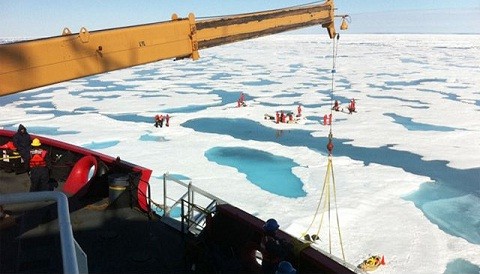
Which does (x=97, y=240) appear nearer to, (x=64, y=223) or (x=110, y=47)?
(x=110, y=47)

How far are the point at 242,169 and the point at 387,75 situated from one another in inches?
1267

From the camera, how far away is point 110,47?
4.49 meters

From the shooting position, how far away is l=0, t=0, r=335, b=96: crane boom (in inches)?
150

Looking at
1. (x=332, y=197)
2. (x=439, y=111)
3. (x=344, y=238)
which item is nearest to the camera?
(x=344, y=238)

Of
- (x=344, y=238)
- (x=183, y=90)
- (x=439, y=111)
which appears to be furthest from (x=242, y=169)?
(x=183, y=90)

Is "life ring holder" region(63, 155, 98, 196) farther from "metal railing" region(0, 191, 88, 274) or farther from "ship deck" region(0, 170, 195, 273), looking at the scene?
"metal railing" region(0, 191, 88, 274)

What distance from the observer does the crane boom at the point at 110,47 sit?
3803 millimetres

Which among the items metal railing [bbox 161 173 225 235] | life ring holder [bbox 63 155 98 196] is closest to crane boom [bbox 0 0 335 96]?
metal railing [bbox 161 173 225 235]

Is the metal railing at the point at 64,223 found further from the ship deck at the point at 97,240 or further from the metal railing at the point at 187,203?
the metal railing at the point at 187,203

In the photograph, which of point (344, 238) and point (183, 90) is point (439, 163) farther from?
point (183, 90)

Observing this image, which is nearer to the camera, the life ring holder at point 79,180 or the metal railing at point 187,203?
the metal railing at point 187,203

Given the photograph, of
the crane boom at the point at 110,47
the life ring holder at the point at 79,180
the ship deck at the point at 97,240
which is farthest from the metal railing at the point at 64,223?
the life ring holder at the point at 79,180

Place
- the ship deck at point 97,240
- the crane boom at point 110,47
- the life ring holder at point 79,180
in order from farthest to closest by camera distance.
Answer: the life ring holder at point 79,180 → the ship deck at point 97,240 → the crane boom at point 110,47

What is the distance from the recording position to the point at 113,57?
4.54 m
